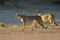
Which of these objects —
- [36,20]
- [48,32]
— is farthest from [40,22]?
[48,32]

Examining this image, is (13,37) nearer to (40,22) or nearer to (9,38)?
(9,38)

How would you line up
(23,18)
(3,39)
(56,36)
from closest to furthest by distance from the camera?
(3,39)
(56,36)
(23,18)

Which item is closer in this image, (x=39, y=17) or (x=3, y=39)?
(x=3, y=39)

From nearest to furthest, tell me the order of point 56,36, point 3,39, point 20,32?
1. point 3,39
2. point 56,36
3. point 20,32

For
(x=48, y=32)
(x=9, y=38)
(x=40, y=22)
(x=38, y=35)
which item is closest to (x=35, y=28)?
(x=40, y=22)

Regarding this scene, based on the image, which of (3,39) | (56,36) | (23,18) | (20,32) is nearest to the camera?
(3,39)

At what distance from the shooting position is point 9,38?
1833 centimetres

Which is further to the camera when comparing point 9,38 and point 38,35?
point 38,35

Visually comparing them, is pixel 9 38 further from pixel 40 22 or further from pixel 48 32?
pixel 40 22

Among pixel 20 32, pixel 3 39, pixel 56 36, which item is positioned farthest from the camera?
pixel 20 32

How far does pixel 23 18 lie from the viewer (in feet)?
75.6

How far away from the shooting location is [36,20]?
23.5 meters

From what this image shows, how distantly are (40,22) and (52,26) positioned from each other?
0.88 meters

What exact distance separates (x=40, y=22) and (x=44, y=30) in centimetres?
143
